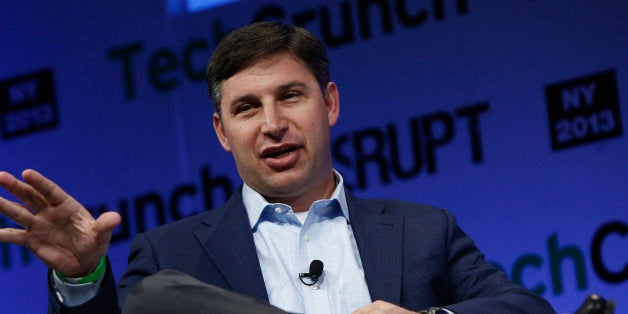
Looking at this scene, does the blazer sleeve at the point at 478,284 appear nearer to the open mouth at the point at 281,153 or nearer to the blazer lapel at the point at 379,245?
the blazer lapel at the point at 379,245

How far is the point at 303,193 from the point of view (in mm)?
2793

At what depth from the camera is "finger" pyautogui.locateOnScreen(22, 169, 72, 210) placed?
2.08 m

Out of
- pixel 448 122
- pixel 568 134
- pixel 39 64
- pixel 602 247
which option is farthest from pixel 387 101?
pixel 39 64

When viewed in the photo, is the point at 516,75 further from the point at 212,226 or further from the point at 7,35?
the point at 7,35

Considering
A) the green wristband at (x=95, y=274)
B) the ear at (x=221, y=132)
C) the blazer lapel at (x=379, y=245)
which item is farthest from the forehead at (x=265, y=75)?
the green wristband at (x=95, y=274)

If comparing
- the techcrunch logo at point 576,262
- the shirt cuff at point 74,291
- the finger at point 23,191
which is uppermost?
the finger at point 23,191

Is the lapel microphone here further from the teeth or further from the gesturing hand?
the gesturing hand

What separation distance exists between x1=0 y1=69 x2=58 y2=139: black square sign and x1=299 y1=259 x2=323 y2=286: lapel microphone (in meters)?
2.46

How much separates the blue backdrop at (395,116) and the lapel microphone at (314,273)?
139 centimetres

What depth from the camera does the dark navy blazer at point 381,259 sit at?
2.55 meters

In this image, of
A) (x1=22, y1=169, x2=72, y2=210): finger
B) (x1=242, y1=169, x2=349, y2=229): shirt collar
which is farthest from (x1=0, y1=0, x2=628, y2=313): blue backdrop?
(x1=22, y1=169, x2=72, y2=210): finger

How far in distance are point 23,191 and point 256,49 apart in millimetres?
809

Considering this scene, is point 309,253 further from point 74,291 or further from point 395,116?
point 395,116

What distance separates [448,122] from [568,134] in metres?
0.43
